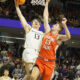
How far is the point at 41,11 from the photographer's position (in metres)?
20.1

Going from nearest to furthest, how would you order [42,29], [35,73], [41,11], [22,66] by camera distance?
[35,73], [22,66], [42,29], [41,11]

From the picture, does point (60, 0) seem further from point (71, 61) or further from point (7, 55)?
point (7, 55)

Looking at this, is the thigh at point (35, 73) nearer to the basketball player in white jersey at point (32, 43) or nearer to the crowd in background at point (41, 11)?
the basketball player in white jersey at point (32, 43)

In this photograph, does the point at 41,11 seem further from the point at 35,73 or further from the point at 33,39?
the point at 35,73

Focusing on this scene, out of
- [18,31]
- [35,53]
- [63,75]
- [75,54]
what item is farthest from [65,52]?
[35,53]

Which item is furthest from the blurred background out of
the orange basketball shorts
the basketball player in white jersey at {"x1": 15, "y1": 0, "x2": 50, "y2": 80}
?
the orange basketball shorts

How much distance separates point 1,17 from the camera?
18.4m

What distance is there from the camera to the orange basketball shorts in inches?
268

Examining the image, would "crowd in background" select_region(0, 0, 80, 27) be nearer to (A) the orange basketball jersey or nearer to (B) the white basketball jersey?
(B) the white basketball jersey

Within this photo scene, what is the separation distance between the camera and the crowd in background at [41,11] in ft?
61.9

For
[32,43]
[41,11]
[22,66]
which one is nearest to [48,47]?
[32,43]

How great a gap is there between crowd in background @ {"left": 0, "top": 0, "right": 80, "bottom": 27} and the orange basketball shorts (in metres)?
11.5

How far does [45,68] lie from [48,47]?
502 millimetres

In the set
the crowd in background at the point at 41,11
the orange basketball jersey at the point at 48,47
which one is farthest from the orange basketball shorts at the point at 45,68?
the crowd in background at the point at 41,11
